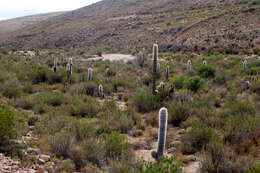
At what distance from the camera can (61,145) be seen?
530 centimetres

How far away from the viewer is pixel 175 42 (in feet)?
116

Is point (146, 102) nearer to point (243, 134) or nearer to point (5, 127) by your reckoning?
point (243, 134)

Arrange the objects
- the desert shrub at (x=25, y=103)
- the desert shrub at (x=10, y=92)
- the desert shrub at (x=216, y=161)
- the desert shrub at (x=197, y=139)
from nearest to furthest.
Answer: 1. the desert shrub at (x=216, y=161)
2. the desert shrub at (x=197, y=139)
3. the desert shrub at (x=25, y=103)
4. the desert shrub at (x=10, y=92)

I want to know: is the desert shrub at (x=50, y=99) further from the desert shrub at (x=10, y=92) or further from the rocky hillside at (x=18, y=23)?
the rocky hillside at (x=18, y=23)

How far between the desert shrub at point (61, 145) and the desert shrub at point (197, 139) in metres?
2.72

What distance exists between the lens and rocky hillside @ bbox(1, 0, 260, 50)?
99.8 feet

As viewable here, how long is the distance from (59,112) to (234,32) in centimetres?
2833

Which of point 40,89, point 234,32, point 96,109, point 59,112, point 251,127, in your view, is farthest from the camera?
point 234,32

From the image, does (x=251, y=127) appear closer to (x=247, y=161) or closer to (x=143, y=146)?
(x=247, y=161)

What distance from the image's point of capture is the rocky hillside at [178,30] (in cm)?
3042

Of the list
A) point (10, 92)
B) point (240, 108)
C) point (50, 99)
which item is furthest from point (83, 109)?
point (240, 108)

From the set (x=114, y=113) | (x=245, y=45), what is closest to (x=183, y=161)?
(x=114, y=113)

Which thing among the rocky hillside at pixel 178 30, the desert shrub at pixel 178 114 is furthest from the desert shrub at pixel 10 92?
the rocky hillside at pixel 178 30

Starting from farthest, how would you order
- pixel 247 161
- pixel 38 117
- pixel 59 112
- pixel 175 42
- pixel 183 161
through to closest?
pixel 175 42 → pixel 59 112 → pixel 38 117 → pixel 183 161 → pixel 247 161
